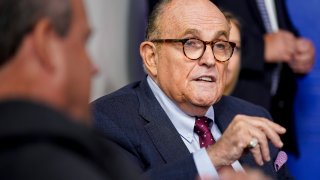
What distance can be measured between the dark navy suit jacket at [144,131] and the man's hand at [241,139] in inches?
4.0

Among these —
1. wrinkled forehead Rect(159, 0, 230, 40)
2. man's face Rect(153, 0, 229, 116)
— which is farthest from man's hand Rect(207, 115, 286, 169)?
wrinkled forehead Rect(159, 0, 230, 40)

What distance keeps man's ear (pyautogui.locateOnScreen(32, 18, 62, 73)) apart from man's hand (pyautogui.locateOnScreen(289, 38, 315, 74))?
2562mm

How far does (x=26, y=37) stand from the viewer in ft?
4.18

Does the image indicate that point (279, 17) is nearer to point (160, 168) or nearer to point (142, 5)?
point (142, 5)

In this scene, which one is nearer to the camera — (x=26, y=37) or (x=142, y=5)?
(x=26, y=37)

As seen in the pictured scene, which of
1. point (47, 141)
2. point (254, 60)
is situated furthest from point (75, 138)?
point (254, 60)

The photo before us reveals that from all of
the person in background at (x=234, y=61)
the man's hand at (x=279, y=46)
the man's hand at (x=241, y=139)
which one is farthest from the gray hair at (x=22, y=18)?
the man's hand at (x=279, y=46)

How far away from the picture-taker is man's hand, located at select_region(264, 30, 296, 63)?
3684 mm

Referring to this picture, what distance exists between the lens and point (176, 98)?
8.55 feet

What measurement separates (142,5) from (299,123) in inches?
41.0

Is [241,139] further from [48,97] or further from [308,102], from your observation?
[308,102]

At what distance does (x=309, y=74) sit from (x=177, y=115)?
57.6 inches

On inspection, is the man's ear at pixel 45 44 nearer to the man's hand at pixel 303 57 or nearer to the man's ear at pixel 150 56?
the man's ear at pixel 150 56

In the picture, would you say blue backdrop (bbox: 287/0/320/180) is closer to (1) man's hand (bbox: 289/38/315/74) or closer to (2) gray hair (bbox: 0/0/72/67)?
(1) man's hand (bbox: 289/38/315/74)
